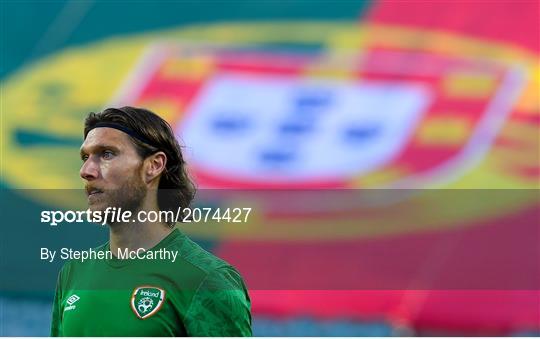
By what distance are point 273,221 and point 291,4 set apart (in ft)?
1.97

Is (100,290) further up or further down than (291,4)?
further down

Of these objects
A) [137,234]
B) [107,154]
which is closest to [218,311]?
[137,234]

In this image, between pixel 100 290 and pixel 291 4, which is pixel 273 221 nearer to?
pixel 291 4

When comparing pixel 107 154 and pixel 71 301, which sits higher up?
pixel 107 154

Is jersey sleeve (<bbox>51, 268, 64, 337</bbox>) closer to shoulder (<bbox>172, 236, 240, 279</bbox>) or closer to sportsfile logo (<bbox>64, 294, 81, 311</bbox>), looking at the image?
sportsfile logo (<bbox>64, 294, 81, 311</bbox>)

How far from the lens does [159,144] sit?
1.59 metres

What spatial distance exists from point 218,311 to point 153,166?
327 millimetres

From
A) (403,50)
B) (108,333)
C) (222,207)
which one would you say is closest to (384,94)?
(403,50)

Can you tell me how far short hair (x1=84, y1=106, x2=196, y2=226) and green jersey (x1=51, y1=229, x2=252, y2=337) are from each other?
83mm

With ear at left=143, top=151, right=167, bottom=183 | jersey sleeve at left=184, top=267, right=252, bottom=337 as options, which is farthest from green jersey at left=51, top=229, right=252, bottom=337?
ear at left=143, top=151, right=167, bottom=183

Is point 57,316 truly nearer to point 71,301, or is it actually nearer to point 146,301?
point 71,301

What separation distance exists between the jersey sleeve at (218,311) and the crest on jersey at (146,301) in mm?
64

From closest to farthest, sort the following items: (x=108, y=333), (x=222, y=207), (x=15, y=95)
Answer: (x=108, y=333)
(x=222, y=207)
(x=15, y=95)

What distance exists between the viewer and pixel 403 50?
2350 mm
